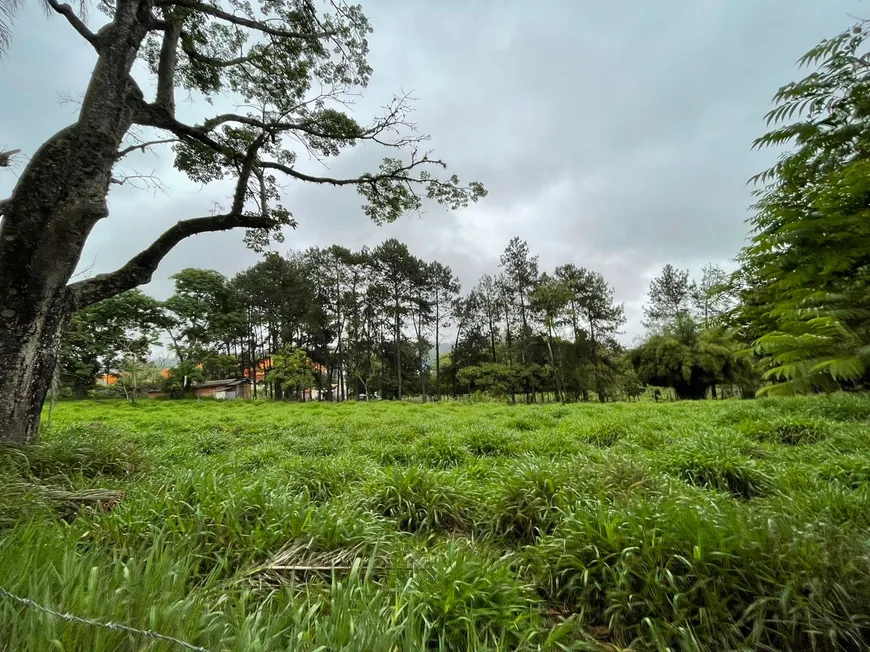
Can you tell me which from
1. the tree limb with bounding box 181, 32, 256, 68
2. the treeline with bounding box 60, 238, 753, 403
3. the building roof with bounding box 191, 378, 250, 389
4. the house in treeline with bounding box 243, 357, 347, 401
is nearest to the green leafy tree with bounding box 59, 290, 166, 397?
the treeline with bounding box 60, 238, 753, 403

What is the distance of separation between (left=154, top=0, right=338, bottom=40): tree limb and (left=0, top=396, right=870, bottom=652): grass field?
5433 millimetres

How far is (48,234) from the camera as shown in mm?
3537

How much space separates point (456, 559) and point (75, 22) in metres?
6.80

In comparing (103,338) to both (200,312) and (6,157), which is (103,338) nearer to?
(200,312)

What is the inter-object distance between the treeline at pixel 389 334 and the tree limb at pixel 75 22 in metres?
20.8

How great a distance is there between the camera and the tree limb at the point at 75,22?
13.5ft

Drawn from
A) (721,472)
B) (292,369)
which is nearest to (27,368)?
(721,472)

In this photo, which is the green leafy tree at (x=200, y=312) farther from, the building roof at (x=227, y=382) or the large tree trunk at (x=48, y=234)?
the large tree trunk at (x=48, y=234)

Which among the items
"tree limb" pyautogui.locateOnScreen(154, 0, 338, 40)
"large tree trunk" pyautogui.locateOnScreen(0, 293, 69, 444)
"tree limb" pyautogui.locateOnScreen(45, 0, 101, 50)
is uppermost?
"tree limb" pyautogui.locateOnScreen(154, 0, 338, 40)

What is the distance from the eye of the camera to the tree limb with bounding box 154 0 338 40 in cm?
456

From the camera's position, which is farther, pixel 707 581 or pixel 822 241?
pixel 707 581

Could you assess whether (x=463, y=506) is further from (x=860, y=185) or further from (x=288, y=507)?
(x=860, y=185)

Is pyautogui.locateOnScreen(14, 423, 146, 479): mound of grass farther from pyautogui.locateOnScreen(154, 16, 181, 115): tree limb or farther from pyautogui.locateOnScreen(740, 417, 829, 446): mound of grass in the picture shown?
pyautogui.locateOnScreen(740, 417, 829, 446): mound of grass

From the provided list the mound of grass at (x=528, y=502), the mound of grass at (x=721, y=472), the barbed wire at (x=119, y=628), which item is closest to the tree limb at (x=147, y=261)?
the barbed wire at (x=119, y=628)
